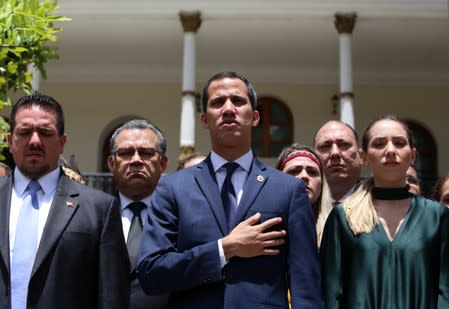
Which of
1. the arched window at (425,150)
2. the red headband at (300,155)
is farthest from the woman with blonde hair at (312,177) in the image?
the arched window at (425,150)

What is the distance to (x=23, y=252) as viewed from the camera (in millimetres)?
2865

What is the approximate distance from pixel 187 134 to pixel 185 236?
10.2 meters

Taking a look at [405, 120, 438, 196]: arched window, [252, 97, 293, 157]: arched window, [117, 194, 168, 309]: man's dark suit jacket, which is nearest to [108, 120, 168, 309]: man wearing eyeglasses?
[117, 194, 168, 309]: man's dark suit jacket

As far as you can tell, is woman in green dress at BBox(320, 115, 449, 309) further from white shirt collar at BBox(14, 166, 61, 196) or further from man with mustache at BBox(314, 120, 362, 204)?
white shirt collar at BBox(14, 166, 61, 196)

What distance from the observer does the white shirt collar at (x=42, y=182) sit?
3061 mm

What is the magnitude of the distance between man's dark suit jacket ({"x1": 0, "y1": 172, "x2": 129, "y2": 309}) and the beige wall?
42.3ft

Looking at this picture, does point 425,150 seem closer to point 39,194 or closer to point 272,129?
point 272,129

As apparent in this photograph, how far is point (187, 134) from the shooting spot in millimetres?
13031

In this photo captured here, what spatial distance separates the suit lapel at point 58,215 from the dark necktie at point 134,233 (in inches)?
26.2

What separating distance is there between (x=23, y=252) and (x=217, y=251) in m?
0.87

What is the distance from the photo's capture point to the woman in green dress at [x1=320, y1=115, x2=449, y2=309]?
2988 mm

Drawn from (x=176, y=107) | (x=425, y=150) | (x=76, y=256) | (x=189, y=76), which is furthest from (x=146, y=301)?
(x=425, y=150)

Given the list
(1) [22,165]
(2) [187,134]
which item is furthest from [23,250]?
(2) [187,134]

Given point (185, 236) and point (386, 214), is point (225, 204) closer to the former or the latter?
point (185, 236)
